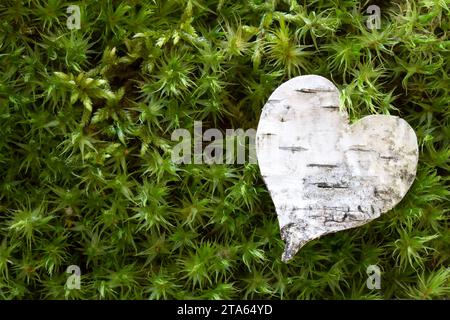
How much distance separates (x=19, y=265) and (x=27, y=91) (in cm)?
41

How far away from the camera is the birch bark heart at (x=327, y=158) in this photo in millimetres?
1397

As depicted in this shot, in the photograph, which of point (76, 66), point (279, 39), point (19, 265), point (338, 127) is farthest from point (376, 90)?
point (19, 265)

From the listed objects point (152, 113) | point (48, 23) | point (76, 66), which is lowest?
point (152, 113)

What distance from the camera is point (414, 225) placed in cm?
145

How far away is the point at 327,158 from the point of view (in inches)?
55.3

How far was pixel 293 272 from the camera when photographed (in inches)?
57.4

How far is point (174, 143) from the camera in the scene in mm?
1438

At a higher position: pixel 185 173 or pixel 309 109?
pixel 309 109

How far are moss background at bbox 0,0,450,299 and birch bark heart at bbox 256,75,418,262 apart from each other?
47mm

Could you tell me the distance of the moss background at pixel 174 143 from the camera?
142cm

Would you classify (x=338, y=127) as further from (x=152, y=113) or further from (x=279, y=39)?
(x=152, y=113)

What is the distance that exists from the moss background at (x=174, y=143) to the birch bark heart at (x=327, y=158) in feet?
0.16

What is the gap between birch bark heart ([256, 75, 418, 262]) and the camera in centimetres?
140

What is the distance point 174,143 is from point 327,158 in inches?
14.2
